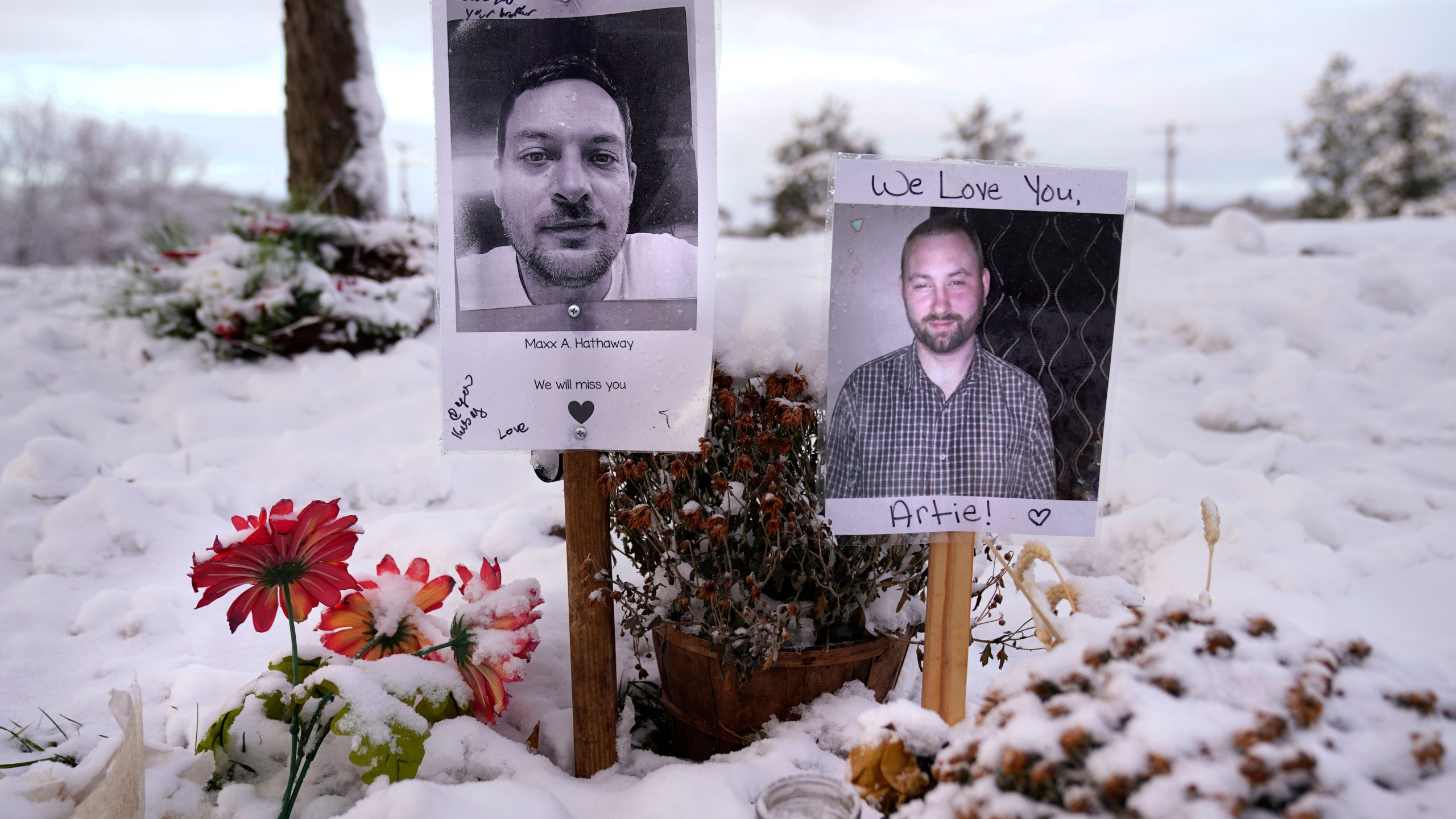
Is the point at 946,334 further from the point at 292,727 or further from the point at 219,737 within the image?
the point at 219,737

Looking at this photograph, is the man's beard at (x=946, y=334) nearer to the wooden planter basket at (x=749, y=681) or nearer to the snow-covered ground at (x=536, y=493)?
the snow-covered ground at (x=536, y=493)

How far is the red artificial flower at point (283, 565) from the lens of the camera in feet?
4.19

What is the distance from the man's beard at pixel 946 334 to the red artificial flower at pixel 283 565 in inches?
36.6

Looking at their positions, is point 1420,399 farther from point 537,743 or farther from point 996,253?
point 537,743

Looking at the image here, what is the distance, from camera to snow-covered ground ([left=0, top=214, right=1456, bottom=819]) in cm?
139

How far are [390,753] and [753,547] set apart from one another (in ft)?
2.11

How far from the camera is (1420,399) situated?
3363 millimetres

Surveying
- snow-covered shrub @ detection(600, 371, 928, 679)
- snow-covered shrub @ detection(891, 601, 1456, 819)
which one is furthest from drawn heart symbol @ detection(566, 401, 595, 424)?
snow-covered shrub @ detection(891, 601, 1456, 819)

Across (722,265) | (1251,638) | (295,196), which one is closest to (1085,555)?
(1251,638)

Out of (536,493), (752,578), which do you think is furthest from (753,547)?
(536,493)

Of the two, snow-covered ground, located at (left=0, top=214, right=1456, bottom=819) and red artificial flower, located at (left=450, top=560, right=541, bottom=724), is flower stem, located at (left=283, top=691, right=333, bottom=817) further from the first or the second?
red artificial flower, located at (left=450, top=560, right=541, bottom=724)

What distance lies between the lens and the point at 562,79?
1372mm

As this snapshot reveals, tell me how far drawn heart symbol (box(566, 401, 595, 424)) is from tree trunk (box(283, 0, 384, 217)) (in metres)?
3.74

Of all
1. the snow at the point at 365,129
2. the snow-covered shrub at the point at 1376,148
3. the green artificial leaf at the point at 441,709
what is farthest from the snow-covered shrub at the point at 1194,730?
the snow-covered shrub at the point at 1376,148
